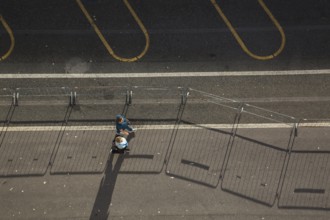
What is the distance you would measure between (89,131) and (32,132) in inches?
69.5

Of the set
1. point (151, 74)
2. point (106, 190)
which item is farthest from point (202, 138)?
point (106, 190)

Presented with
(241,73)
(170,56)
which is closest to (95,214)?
(170,56)

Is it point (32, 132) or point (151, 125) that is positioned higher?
point (151, 125)

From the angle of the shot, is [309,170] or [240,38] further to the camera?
[240,38]

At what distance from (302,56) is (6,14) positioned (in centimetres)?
996

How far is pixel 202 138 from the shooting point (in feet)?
39.5

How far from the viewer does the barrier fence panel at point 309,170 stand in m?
11.5

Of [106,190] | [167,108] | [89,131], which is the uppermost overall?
[167,108]

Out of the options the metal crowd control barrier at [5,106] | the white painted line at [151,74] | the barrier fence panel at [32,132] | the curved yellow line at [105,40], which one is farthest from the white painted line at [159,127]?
the curved yellow line at [105,40]

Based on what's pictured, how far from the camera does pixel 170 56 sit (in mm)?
12641

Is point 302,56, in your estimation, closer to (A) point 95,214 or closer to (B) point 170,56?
(B) point 170,56

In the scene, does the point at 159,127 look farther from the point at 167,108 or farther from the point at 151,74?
the point at 151,74

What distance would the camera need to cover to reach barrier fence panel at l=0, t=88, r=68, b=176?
1170 cm

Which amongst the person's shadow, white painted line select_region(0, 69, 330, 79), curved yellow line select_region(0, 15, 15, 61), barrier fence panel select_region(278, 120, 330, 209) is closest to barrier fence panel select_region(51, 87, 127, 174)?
the person's shadow
